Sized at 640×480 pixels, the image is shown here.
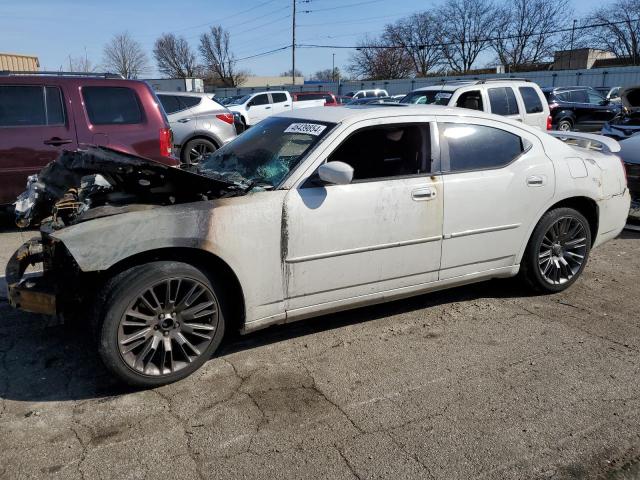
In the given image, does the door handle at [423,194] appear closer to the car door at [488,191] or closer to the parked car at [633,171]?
the car door at [488,191]

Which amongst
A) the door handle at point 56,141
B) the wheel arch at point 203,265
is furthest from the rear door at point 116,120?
the wheel arch at point 203,265

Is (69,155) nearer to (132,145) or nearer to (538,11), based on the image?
(132,145)

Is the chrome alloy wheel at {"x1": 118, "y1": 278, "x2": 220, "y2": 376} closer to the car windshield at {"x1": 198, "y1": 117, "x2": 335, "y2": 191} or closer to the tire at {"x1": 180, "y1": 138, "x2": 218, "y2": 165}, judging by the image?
the car windshield at {"x1": 198, "y1": 117, "x2": 335, "y2": 191}

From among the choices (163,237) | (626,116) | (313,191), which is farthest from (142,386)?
(626,116)

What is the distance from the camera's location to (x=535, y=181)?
4.26 metres

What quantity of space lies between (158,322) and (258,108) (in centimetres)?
2047

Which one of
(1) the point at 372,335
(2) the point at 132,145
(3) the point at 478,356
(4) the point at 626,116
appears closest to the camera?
(3) the point at 478,356

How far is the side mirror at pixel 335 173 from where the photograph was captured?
129 inches

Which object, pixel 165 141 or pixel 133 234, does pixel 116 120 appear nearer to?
pixel 165 141

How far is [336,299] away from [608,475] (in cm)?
181

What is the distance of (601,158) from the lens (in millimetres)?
4805

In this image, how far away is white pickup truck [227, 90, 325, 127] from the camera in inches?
872

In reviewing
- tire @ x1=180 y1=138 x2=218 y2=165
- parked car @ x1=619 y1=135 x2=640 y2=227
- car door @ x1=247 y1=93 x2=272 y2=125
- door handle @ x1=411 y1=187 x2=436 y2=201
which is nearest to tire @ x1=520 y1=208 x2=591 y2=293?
door handle @ x1=411 y1=187 x2=436 y2=201

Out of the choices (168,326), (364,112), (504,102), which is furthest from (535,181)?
(504,102)
